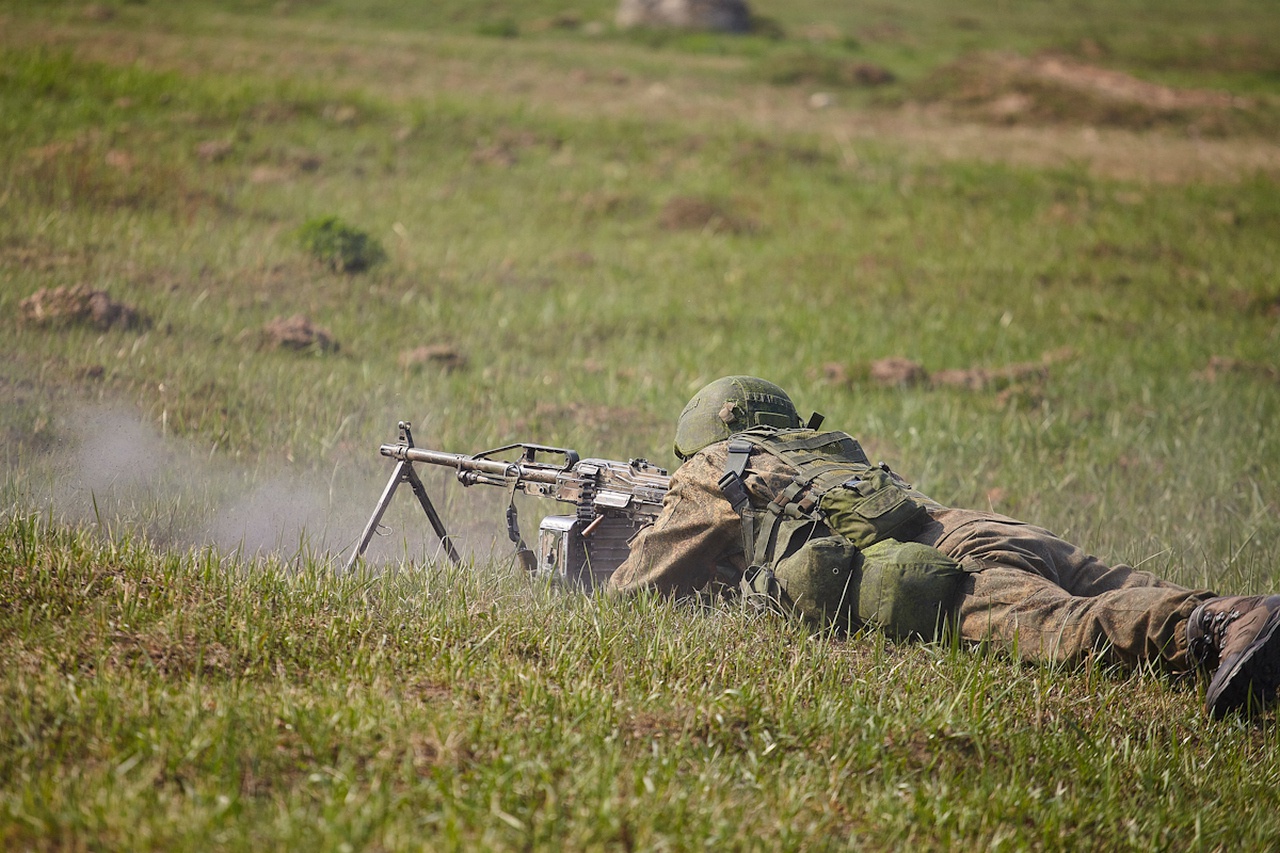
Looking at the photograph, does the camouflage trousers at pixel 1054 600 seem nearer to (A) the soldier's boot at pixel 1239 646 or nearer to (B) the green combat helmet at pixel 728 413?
(A) the soldier's boot at pixel 1239 646

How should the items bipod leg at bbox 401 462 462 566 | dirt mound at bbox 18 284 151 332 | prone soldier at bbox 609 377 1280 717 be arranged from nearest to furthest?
1. prone soldier at bbox 609 377 1280 717
2. bipod leg at bbox 401 462 462 566
3. dirt mound at bbox 18 284 151 332

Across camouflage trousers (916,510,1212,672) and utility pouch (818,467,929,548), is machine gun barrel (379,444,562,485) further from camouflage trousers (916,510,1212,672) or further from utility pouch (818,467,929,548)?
camouflage trousers (916,510,1212,672)

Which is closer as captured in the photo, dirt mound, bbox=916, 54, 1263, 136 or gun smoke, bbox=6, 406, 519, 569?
gun smoke, bbox=6, 406, 519, 569

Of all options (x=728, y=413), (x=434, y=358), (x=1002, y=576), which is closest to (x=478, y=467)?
(x=728, y=413)

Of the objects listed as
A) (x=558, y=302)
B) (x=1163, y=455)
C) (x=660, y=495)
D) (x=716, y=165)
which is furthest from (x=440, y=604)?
(x=716, y=165)

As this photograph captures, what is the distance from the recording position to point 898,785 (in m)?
3.21

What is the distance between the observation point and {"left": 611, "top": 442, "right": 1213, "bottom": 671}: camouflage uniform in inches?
157

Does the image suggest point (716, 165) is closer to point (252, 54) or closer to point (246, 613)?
point (252, 54)

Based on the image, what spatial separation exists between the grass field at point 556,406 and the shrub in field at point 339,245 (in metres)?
0.31

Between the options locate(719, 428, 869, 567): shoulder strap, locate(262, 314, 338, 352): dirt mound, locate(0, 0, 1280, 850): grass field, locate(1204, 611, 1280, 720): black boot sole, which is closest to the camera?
locate(0, 0, 1280, 850): grass field

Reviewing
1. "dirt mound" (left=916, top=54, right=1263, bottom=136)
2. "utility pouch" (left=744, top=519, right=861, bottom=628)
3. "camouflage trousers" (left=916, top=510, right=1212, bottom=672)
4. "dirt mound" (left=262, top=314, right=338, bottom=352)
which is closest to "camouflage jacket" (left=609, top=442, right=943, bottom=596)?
"utility pouch" (left=744, top=519, right=861, bottom=628)

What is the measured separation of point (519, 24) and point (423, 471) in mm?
24040

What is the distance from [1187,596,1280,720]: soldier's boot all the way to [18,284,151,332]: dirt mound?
7428 millimetres

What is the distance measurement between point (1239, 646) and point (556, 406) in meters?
5.06
